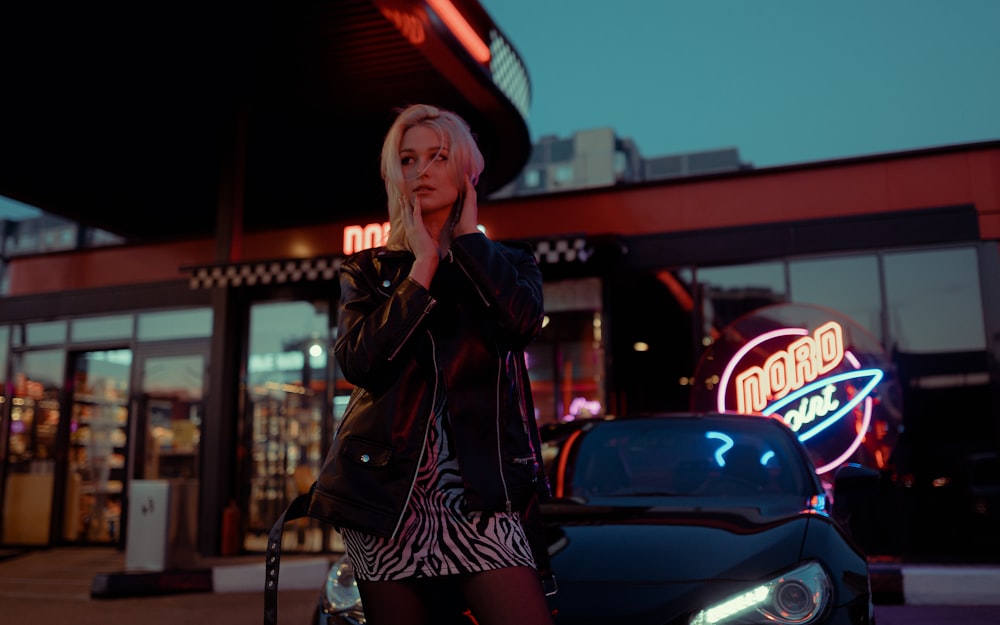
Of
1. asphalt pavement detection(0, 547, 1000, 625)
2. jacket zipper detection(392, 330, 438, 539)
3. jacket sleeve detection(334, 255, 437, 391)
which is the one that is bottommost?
asphalt pavement detection(0, 547, 1000, 625)

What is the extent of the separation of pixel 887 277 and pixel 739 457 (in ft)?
21.9

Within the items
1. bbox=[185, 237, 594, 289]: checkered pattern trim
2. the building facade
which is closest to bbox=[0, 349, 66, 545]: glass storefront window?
the building facade

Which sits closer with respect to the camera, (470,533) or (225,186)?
(470,533)

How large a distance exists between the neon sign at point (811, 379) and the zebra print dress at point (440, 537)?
8338 mm

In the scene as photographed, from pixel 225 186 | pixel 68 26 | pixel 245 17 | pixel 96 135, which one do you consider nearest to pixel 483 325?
pixel 245 17

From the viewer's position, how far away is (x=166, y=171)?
13539 millimetres

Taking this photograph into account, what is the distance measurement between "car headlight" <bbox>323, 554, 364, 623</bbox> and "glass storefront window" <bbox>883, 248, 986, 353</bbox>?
811 centimetres

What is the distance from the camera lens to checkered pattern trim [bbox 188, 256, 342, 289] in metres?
10.3

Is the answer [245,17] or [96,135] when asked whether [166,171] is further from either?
[245,17]

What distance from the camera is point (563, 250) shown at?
30.5ft

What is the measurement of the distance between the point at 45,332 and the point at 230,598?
7.66 meters

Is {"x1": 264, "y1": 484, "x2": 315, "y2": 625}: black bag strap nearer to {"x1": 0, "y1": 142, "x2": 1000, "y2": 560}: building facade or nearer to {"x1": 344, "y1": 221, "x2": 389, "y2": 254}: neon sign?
{"x1": 0, "y1": 142, "x2": 1000, "y2": 560}: building facade

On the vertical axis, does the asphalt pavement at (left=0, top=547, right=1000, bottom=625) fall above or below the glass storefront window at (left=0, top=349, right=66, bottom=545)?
below

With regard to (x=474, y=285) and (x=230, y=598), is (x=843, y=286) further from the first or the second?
(x=474, y=285)
